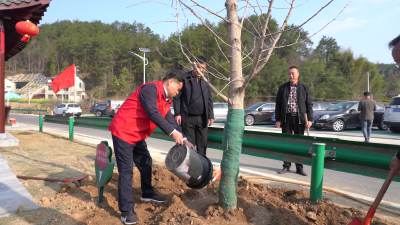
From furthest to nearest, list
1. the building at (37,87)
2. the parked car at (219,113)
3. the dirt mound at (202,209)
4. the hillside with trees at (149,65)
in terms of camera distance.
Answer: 1. the building at (37,87)
2. the hillside with trees at (149,65)
3. the parked car at (219,113)
4. the dirt mound at (202,209)

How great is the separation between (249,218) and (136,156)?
156 centimetres

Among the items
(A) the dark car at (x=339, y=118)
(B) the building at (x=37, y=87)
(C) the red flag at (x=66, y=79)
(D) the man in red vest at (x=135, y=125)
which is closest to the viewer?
(D) the man in red vest at (x=135, y=125)

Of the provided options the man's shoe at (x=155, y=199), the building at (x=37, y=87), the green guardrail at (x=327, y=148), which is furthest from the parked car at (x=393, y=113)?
the building at (x=37, y=87)

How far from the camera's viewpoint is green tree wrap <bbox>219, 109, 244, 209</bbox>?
2.70 meters

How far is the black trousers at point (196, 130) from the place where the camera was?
13.4 ft

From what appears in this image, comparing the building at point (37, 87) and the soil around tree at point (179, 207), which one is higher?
the building at point (37, 87)

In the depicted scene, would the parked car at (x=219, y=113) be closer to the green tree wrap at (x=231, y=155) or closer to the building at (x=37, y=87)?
the green tree wrap at (x=231, y=155)

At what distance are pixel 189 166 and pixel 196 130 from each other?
4.76 feet

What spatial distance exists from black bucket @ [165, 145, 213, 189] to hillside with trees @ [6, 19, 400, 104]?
1.10m

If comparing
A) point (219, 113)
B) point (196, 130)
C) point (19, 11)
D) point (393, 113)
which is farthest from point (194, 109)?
point (219, 113)

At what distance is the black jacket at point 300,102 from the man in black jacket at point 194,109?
1.65 metres

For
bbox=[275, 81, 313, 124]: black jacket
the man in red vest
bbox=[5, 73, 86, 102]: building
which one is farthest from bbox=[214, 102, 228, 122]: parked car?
bbox=[5, 73, 86, 102]: building

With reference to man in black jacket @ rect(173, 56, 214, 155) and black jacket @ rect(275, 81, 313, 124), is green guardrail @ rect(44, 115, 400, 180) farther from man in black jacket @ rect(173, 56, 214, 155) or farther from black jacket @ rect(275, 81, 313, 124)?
black jacket @ rect(275, 81, 313, 124)

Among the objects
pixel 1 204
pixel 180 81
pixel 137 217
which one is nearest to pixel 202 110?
pixel 180 81
